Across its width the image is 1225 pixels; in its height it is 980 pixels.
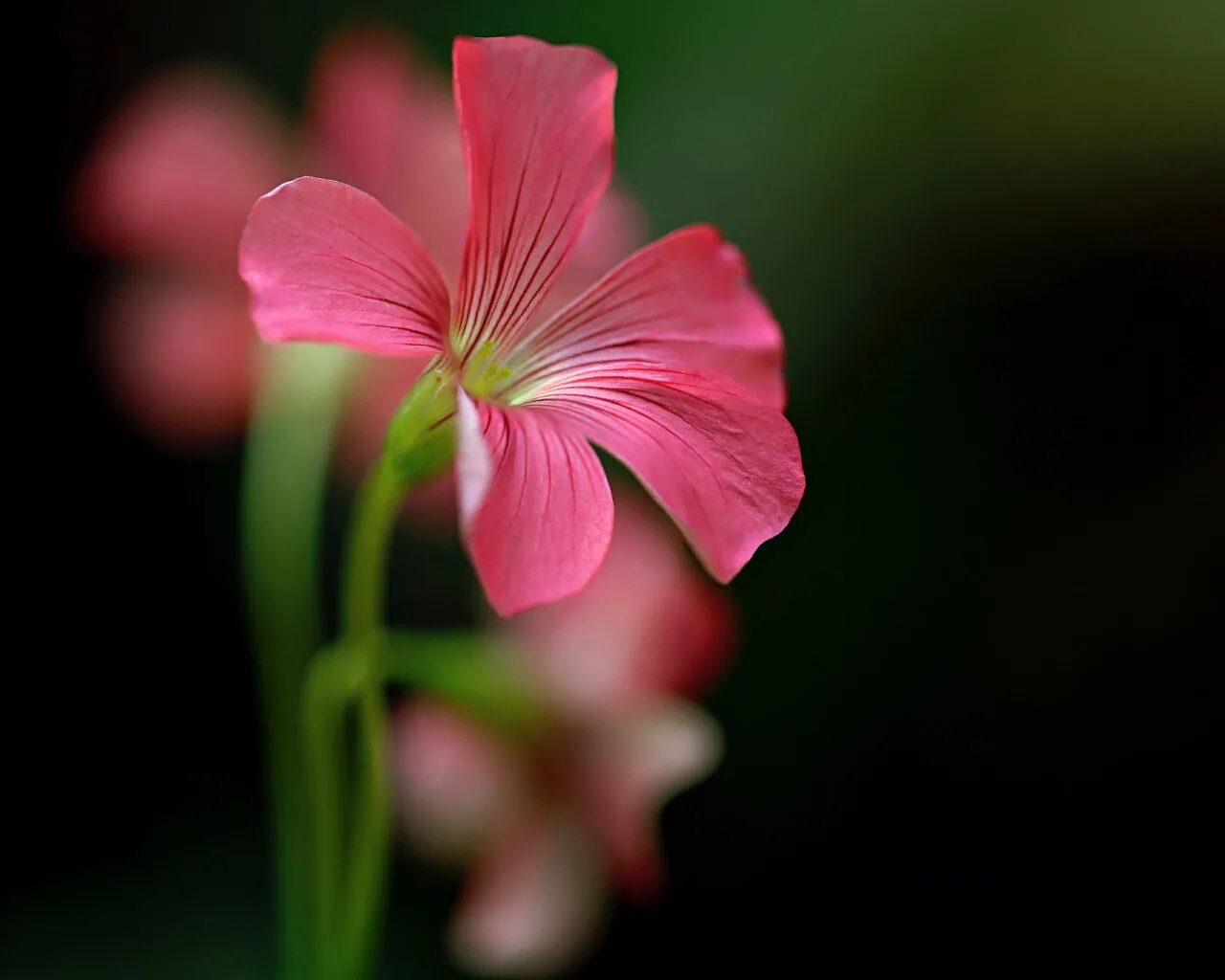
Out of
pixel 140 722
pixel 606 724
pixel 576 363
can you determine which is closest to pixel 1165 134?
pixel 606 724

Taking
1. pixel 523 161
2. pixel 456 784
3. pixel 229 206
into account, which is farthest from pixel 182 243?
pixel 523 161

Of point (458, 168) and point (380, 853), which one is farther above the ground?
point (458, 168)

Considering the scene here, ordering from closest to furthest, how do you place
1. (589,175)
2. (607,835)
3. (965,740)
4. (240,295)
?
(589,175) → (607,835) → (240,295) → (965,740)

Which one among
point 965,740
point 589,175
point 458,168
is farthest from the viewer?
point 965,740

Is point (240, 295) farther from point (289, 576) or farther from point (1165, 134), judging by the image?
point (1165, 134)

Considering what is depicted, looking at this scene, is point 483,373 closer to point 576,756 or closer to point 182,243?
point 576,756

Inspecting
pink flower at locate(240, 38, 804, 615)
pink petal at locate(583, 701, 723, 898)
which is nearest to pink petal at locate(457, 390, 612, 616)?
pink flower at locate(240, 38, 804, 615)
